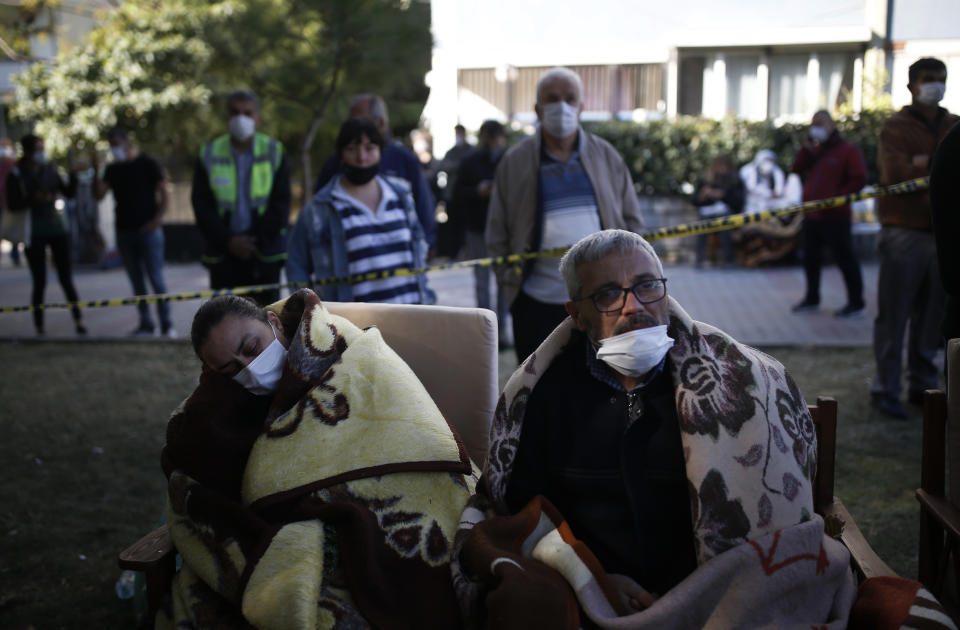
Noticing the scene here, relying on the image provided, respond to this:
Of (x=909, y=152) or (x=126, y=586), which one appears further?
(x=909, y=152)

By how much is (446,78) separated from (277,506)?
15319 mm

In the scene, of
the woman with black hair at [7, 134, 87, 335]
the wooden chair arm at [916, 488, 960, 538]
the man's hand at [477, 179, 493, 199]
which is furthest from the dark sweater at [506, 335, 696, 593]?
the woman with black hair at [7, 134, 87, 335]

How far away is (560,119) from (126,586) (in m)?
2.92

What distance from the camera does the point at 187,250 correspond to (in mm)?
15336

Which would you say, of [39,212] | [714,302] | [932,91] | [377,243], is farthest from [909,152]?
[39,212]

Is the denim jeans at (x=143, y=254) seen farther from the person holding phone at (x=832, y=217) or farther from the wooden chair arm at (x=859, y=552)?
the wooden chair arm at (x=859, y=552)

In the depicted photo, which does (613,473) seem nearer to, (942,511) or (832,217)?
(942,511)

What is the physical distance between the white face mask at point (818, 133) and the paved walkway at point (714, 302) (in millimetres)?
1635

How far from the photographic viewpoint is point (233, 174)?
6.27m

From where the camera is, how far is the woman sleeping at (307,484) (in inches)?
92.8

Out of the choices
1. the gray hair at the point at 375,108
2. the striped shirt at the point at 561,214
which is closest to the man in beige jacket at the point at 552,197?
the striped shirt at the point at 561,214

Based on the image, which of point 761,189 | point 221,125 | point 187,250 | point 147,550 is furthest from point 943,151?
point 221,125

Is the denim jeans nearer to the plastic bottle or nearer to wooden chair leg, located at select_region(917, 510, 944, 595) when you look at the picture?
the plastic bottle

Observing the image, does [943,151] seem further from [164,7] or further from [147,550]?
[164,7]
